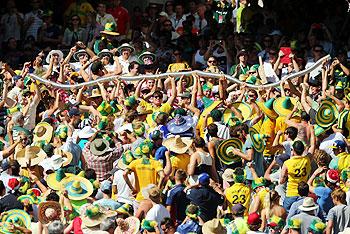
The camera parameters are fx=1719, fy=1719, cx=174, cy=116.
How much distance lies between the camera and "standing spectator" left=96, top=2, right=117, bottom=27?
115 ft

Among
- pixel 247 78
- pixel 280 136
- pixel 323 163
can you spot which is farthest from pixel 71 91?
pixel 323 163

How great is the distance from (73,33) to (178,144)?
377 inches

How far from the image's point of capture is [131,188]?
2469 cm

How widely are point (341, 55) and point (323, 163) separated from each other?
6.77 metres

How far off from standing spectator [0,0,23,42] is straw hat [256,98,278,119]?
28.3 ft

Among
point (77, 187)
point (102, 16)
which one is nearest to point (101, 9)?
point (102, 16)

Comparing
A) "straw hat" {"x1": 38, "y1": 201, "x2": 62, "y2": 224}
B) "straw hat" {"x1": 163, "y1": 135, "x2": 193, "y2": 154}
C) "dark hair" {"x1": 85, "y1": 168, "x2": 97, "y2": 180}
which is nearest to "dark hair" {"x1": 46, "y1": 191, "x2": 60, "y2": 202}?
"straw hat" {"x1": 38, "y1": 201, "x2": 62, "y2": 224}

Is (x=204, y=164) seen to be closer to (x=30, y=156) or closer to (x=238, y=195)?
(x=238, y=195)

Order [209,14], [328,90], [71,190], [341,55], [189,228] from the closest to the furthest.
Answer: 1. [189,228]
2. [71,190]
3. [328,90]
4. [341,55]
5. [209,14]

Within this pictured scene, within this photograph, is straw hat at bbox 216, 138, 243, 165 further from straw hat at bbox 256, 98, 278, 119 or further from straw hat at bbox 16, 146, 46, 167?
straw hat at bbox 16, 146, 46, 167

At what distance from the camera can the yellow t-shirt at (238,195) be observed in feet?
78.4

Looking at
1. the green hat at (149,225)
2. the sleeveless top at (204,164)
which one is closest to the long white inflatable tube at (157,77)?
the sleeveless top at (204,164)

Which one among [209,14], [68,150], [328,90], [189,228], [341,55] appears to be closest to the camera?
[189,228]

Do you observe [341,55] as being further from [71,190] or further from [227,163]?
[71,190]
